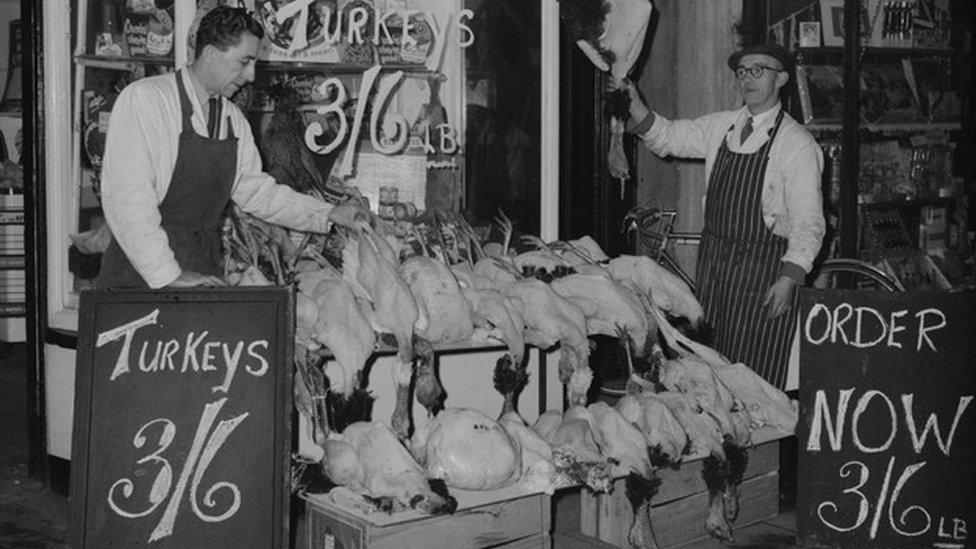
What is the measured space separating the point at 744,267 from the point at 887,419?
52.9 inches

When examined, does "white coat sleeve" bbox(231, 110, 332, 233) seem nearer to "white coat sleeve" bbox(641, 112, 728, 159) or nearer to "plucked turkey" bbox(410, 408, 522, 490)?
"plucked turkey" bbox(410, 408, 522, 490)

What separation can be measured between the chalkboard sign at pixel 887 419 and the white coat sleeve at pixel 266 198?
2073mm

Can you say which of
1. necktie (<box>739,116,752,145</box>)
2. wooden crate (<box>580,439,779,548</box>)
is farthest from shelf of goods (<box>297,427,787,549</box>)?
necktie (<box>739,116,752,145</box>)

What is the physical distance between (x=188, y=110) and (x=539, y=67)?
2784mm

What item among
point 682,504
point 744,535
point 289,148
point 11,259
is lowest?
point 744,535

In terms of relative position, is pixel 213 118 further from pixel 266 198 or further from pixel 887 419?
pixel 887 419

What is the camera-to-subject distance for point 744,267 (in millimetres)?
5996

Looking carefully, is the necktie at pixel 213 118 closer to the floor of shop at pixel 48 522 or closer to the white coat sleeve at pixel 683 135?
the floor of shop at pixel 48 522

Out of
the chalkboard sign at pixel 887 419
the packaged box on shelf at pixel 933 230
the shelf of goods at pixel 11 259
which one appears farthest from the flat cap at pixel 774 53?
the shelf of goods at pixel 11 259

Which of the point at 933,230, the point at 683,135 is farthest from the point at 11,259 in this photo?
the point at 933,230

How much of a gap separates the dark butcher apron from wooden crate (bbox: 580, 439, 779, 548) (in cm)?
192

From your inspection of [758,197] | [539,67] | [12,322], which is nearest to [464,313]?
[758,197]

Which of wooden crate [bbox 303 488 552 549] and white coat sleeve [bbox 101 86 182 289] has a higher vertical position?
white coat sleeve [bbox 101 86 182 289]

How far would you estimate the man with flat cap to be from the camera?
5820mm
